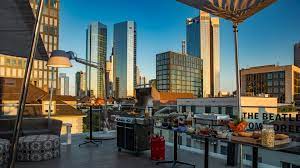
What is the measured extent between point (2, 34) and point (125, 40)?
61.6 m

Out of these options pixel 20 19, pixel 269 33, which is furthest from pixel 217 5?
pixel 269 33

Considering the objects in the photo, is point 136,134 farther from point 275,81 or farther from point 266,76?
point 266,76

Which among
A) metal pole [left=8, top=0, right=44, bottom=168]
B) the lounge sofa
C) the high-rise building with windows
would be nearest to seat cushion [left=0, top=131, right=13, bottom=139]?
the lounge sofa

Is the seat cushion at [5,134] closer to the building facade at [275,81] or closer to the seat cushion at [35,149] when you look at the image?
the seat cushion at [35,149]

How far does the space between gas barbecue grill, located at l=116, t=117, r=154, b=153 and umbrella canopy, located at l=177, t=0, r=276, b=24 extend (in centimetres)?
287

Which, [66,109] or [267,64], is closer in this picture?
[66,109]

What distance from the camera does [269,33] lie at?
58.1 meters

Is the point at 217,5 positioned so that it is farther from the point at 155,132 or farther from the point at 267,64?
the point at 267,64

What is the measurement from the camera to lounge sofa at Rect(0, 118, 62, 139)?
5735mm

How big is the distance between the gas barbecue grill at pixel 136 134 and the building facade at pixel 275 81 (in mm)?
75027

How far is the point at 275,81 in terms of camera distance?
78.7m

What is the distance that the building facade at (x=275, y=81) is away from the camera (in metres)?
76.0

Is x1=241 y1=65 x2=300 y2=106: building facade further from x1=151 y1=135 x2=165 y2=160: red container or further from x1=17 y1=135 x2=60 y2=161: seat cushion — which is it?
x1=17 y1=135 x2=60 y2=161: seat cushion

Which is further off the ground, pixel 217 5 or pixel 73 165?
pixel 217 5
